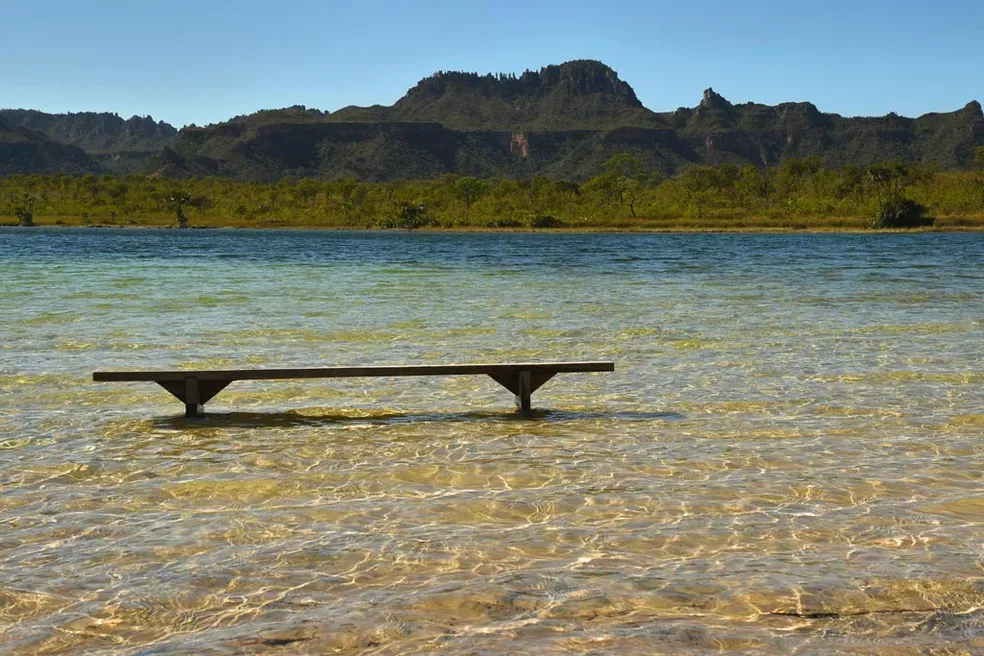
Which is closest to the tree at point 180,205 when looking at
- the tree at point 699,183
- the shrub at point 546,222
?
the shrub at point 546,222

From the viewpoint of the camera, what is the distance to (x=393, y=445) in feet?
30.9

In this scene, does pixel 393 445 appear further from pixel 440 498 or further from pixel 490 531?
pixel 490 531

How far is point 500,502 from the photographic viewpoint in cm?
739

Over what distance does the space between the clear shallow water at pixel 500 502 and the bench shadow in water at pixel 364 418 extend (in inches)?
2.5

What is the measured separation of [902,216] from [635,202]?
58.6 metres

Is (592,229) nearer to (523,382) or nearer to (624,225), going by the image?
(624,225)

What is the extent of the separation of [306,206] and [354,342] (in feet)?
612

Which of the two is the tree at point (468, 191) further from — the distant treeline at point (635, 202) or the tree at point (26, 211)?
the tree at point (26, 211)

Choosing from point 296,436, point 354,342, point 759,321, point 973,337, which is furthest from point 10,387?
point 973,337

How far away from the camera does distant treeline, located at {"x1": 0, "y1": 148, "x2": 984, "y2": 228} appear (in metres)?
149

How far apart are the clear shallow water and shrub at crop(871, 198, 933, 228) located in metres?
119

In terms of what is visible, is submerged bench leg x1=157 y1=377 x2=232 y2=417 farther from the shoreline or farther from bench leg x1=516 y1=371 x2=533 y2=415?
the shoreline

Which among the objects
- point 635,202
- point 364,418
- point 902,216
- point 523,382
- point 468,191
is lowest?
point 364,418

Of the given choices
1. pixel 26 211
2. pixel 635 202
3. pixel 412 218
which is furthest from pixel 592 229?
pixel 26 211
